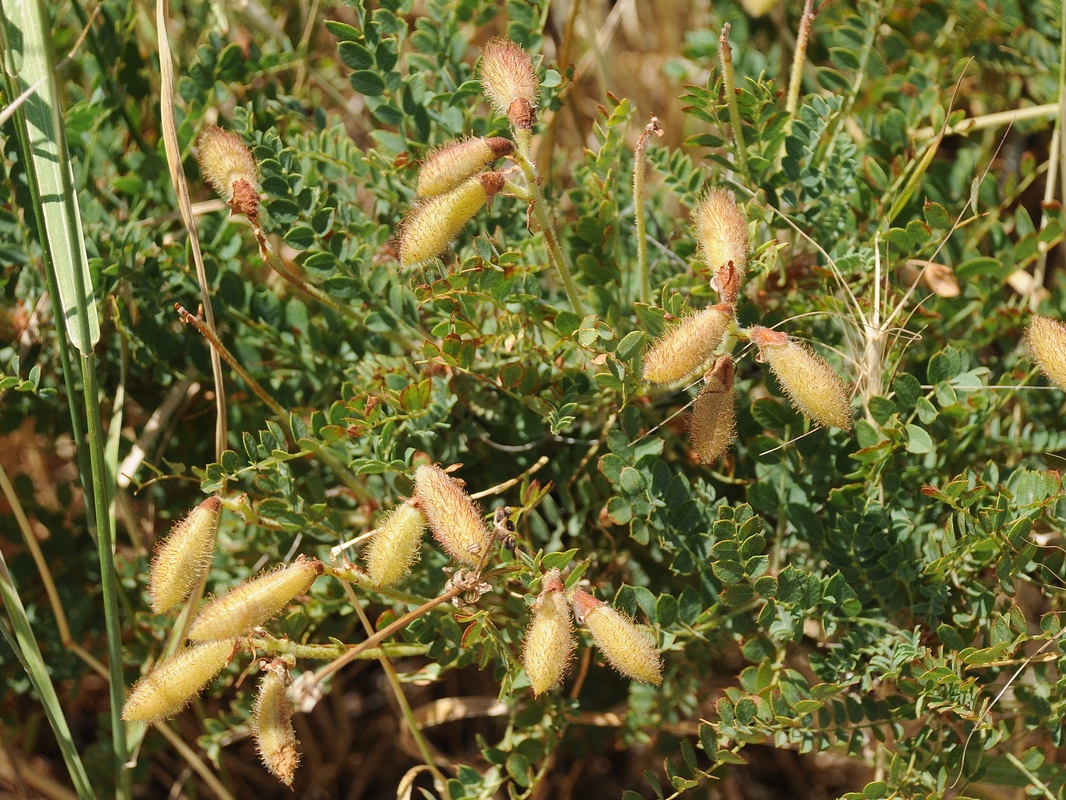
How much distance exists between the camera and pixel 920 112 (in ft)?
5.15

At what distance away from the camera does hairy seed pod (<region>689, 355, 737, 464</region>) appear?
1.10 metres

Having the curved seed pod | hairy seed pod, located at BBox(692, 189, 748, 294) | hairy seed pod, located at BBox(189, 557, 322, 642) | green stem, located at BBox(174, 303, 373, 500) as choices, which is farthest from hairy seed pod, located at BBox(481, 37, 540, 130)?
the curved seed pod

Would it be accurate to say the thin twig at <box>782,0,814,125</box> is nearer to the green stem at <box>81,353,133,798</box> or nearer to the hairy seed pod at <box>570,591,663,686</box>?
the hairy seed pod at <box>570,591,663,686</box>

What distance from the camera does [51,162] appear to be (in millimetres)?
1322

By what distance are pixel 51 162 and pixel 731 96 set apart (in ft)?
2.88

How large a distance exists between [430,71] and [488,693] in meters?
1.16

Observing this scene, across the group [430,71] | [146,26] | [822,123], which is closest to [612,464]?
[822,123]

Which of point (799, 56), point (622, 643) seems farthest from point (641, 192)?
point (622, 643)

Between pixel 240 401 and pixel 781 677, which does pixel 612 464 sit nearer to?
pixel 781 677

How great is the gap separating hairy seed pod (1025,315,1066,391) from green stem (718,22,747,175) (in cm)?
43

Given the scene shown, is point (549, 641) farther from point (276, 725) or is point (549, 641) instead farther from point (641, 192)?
point (641, 192)

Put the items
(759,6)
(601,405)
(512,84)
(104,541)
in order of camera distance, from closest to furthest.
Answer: (512,84) < (104,541) < (601,405) < (759,6)

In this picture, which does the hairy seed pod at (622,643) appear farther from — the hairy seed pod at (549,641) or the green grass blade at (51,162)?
the green grass blade at (51,162)

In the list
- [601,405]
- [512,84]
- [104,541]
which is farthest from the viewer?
[601,405]
